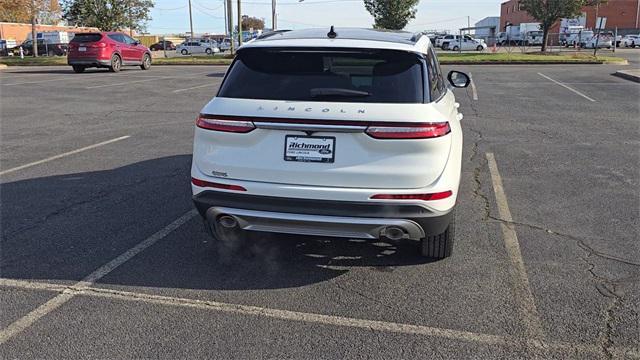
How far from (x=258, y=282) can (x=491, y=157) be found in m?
4.73

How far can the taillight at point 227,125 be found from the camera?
3.48m

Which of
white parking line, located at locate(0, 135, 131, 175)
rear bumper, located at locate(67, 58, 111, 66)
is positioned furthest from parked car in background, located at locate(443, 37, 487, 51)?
white parking line, located at locate(0, 135, 131, 175)

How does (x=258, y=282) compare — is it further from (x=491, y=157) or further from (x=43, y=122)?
(x=43, y=122)

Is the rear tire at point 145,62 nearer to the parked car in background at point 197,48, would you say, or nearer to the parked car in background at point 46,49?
the parked car in background at point 197,48

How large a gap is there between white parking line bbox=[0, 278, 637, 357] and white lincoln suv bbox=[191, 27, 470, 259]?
54cm

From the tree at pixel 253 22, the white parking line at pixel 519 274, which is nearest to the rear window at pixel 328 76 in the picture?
the white parking line at pixel 519 274

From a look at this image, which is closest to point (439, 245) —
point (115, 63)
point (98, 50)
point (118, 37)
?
point (98, 50)

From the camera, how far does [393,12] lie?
134ft

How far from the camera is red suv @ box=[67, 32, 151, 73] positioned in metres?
22.3

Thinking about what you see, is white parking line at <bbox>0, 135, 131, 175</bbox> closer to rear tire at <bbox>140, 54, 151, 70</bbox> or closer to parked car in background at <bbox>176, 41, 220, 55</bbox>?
rear tire at <bbox>140, 54, 151, 70</bbox>

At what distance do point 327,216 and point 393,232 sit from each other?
0.44 m

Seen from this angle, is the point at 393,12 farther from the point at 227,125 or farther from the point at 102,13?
the point at 227,125

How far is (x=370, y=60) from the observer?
366cm

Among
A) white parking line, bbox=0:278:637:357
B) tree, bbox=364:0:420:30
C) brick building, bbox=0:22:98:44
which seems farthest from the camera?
brick building, bbox=0:22:98:44
